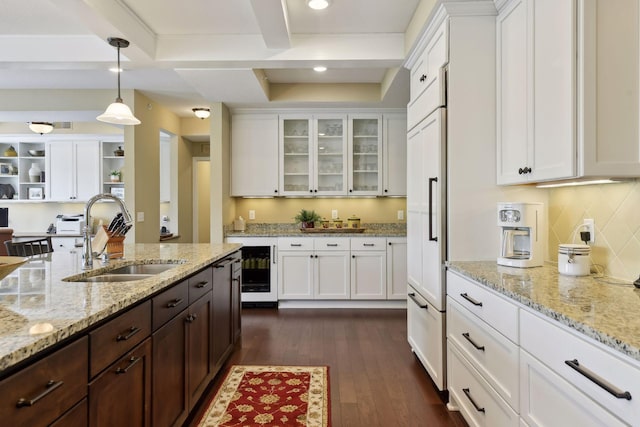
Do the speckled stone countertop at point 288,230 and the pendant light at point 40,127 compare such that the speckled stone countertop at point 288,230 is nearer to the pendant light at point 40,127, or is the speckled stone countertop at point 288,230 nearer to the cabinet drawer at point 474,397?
the cabinet drawer at point 474,397

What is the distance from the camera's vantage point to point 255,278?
468 centimetres

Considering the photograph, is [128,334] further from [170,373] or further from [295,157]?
[295,157]

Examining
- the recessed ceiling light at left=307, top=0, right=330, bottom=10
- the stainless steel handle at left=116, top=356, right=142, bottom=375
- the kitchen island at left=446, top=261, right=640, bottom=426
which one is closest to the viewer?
the kitchen island at left=446, top=261, right=640, bottom=426

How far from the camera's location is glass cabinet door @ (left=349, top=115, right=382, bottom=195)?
4.90m

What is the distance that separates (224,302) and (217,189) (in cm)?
204

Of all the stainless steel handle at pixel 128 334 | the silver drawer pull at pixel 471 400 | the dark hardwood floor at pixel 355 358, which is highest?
the stainless steel handle at pixel 128 334

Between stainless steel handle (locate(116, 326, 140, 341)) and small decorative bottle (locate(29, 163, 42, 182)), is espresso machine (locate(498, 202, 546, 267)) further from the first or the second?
small decorative bottle (locate(29, 163, 42, 182))

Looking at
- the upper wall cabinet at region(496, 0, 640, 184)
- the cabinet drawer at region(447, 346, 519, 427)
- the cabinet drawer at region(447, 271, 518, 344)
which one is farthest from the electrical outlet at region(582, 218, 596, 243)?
the cabinet drawer at region(447, 346, 519, 427)

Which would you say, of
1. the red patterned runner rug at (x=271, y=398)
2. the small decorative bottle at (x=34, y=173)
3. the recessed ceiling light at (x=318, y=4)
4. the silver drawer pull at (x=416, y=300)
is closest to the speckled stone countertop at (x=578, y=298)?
the silver drawer pull at (x=416, y=300)

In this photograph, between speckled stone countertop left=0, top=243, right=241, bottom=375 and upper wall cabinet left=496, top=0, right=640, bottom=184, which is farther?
upper wall cabinet left=496, top=0, right=640, bottom=184

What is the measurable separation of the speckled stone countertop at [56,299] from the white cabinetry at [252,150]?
8.39 ft

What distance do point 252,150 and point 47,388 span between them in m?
4.11

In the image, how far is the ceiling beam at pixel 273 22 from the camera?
242 centimetres

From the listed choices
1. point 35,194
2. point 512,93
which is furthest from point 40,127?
point 512,93
